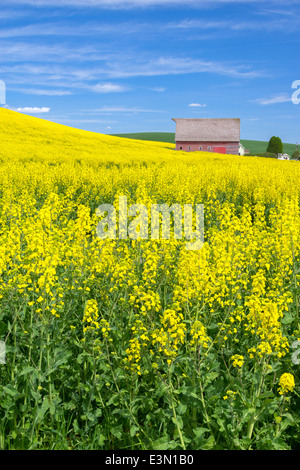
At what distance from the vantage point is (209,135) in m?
72.6

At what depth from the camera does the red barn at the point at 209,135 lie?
7212cm

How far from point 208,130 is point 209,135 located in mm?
1089

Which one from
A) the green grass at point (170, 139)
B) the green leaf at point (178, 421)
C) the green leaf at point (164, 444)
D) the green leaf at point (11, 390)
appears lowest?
the green leaf at point (164, 444)

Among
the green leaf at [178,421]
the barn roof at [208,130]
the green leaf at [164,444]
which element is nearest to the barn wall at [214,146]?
the barn roof at [208,130]

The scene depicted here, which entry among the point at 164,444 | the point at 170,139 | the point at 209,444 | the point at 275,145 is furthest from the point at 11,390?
the point at 170,139

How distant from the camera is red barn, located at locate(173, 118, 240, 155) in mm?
72125

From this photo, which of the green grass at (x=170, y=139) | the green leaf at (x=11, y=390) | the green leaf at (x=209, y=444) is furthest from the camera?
the green grass at (x=170, y=139)

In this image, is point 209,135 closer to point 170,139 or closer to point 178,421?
point 170,139

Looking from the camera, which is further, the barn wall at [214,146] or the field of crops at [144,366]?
the barn wall at [214,146]

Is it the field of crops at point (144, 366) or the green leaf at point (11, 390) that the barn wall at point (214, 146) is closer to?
the field of crops at point (144, 366)

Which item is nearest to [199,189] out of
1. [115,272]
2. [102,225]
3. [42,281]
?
[102,225]

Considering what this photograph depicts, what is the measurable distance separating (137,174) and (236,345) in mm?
12403

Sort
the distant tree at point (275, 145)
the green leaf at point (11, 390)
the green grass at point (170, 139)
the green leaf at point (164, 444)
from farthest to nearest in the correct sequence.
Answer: the green grass at point (170, 139)
the distant tree at point (275, 145)
the green leaf at point (11, 390)
the green leaf at point (164, 444)

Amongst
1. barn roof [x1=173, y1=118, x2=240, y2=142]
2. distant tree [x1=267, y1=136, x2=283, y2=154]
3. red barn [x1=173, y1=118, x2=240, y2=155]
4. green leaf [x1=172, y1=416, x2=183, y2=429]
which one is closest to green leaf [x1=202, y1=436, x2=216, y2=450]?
green leaf [x1=172, y1=416, x2=183, y2=429]
